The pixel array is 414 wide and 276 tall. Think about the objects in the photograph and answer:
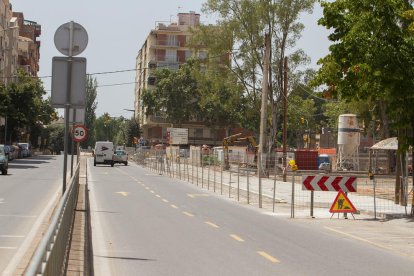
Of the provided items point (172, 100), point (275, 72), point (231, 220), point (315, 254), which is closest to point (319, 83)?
point (231, 220)

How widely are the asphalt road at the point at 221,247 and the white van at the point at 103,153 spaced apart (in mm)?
49757

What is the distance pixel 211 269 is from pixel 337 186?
11.7m

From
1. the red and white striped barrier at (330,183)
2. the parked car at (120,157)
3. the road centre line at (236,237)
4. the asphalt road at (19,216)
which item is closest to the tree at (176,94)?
the parked car at (120,157)

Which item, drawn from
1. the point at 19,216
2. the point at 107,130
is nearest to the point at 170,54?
the point at 107,130

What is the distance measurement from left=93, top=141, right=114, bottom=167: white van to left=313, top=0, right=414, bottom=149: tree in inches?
1958

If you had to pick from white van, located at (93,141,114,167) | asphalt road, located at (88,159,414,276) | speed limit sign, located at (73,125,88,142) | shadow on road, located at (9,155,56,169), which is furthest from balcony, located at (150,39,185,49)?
asphalt road, located at (88,159,414,276)

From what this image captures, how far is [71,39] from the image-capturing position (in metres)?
14.4

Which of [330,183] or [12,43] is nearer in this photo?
[330,183]

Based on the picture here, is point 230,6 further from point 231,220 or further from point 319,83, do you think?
point 231,220

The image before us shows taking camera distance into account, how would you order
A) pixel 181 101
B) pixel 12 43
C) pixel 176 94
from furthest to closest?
pixel 181 101
pixel 176 94
pixel 12 43

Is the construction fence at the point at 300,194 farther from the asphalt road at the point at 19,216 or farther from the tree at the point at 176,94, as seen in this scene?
the tree at the point at 176,94

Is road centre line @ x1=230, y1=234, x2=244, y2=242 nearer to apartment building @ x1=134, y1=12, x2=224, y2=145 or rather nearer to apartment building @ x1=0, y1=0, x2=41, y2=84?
apartment building @ x1=0, y1=0, x2=41, y2=84

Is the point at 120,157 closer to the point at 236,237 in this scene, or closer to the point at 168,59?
the point at 168,59

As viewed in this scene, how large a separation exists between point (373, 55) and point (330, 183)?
3940 millimetres
